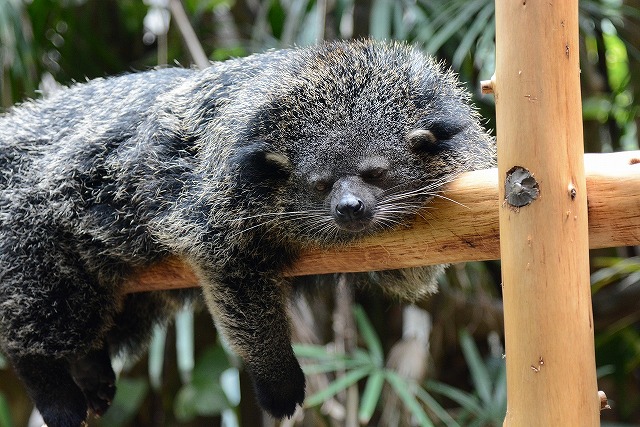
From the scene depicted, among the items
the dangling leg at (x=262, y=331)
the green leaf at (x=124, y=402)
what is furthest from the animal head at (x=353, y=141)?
the green leaf at (x=124, y=402)

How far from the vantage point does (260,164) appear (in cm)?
212

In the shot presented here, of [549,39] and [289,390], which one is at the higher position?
[549,39]

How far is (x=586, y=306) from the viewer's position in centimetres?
153

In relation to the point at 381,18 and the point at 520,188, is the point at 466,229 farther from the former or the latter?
the point at 381,18

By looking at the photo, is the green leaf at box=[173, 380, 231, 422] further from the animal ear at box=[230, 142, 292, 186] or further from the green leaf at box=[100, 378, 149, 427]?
the animal ear at box=[230, 142, 292, 186]

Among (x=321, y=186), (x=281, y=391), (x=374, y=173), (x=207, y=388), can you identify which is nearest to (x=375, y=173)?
(x=374, y=173)

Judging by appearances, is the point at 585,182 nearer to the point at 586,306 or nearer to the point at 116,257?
the point at 586,306

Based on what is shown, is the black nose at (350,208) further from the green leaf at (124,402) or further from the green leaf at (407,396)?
the green leaf at (124,402)

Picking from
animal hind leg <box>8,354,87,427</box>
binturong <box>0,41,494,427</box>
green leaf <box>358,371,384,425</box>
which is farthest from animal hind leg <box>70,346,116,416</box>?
green leaf <box>358,371,384,425</box>

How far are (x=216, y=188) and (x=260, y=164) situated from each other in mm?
155

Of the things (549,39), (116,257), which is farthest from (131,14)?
(549,39)

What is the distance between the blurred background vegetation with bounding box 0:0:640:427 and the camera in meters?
3.41

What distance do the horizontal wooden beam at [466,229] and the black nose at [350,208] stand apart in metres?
0.22

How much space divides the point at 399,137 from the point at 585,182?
1.88ft
